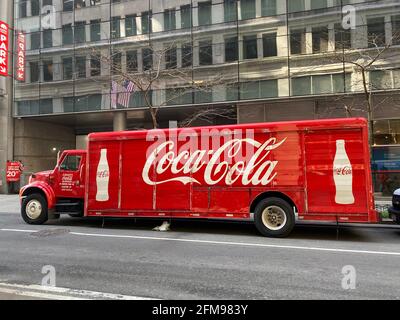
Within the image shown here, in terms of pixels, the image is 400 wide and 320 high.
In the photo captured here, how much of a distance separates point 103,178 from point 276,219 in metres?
5.22

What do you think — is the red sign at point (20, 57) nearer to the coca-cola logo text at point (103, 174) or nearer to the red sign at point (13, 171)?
the red sign at point (13, 171)

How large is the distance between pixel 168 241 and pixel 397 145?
16088 millimetres

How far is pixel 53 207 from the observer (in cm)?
1213

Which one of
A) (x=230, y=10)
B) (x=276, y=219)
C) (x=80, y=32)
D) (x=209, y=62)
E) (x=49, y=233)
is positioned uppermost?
(x=80, y=32)

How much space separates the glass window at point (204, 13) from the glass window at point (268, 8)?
3321 mm

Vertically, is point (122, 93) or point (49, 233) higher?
point (122, 93)

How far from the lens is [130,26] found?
25.0m

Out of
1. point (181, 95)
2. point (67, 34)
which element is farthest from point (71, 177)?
point (67, 34)

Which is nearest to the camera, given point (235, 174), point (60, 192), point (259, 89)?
point (235, 174)

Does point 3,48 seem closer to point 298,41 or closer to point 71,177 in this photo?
Result: point 71,177

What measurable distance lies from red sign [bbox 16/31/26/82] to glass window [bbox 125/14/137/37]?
8147 millimetres
